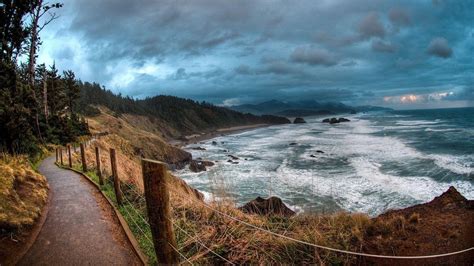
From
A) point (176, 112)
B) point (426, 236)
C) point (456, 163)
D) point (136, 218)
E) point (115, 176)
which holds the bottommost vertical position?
point (456, 163)

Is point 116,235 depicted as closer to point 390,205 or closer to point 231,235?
point 231,235

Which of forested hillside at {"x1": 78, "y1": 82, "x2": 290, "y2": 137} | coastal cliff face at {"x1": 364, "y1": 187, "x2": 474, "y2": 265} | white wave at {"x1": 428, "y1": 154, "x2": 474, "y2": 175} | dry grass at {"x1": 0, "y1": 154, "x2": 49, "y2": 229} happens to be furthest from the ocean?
forested hillside at {"x1": 78, "y1": 82, "x2": 290, "y2": 137}

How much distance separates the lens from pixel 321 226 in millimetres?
5609

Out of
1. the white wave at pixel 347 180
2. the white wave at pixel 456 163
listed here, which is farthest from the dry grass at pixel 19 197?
the white wave at pixel 456 163

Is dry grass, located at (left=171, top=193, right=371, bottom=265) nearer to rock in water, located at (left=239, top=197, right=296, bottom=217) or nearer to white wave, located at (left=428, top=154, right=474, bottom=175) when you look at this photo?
rock in water, located at (left=239, top=197, right=296, bottom=217)

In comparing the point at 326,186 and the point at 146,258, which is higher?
the point at 146,258

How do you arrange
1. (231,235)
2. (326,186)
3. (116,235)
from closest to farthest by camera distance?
(231,235)
(116,235)
(326,186)

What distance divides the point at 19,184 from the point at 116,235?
3438mm

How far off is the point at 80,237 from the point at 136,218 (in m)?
1.26

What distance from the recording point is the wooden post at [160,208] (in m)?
3.87

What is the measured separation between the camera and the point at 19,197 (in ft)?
22.6

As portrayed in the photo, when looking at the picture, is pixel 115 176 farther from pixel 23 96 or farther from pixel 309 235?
pixel 23 96

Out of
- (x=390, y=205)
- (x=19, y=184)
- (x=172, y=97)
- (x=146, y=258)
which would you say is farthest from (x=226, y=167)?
(x=172, y=97)

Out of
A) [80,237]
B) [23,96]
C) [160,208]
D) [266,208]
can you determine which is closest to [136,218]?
[80,237]
